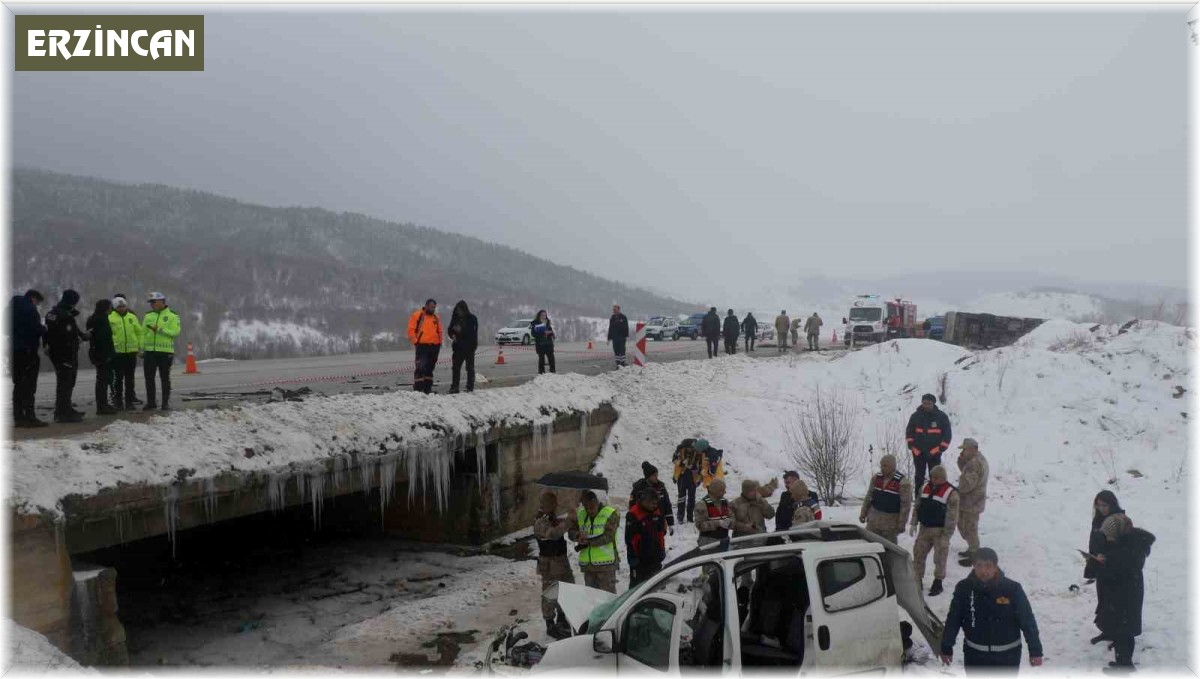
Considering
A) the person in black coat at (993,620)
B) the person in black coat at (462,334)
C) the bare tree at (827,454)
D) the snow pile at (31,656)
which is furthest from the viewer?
the person in black coat at (462,334)

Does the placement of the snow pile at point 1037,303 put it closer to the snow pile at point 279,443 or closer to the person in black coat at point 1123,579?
the snow pile at point 279,443

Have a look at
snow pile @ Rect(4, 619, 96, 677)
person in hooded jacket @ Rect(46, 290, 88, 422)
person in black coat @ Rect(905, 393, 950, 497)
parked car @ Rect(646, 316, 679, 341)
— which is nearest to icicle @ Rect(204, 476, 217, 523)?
person in hooded jacket @ Rect(46, 290, 88, 422)

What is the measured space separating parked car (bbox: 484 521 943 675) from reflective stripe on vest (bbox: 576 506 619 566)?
2.20 meters

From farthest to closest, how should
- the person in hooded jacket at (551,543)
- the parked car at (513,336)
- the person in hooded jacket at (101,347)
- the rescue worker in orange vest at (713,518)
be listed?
the parked car at (513,336) → the person in hooded jacket at (101,347) → the person in hooded jacket at (551,543) → the rescue worker in orange vest at (713,518)

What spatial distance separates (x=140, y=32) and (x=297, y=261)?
4712 inches

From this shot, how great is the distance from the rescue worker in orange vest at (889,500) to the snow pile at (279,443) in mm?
6929

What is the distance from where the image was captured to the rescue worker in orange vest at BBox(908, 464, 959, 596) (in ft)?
29.3

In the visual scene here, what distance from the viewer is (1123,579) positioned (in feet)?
23.5

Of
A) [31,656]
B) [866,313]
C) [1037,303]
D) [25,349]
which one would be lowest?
[31,656]

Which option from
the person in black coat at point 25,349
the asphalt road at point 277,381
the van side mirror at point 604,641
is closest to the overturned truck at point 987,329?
the asphalt road at point 277,381

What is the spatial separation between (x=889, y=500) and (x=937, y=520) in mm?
560

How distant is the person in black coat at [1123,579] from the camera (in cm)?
706

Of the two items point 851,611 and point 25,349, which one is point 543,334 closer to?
point 25,349

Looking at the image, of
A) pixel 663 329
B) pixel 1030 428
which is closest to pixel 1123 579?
pixel 1030 428
